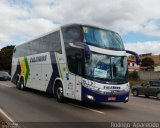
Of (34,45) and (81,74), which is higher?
(34,45)

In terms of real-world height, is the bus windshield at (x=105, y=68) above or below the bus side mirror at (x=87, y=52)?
below

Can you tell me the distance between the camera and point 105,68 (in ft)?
49.8

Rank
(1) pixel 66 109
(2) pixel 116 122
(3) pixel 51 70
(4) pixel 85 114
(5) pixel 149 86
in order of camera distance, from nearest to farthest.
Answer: (2) pixel 116 122
(4) pixel 85 114
(1) pixel 66 109
(3) pixel 51 70
(5) pixel 149 86

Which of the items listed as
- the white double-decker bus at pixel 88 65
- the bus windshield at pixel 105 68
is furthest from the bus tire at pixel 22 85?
the bus windshield at pixel 105 68

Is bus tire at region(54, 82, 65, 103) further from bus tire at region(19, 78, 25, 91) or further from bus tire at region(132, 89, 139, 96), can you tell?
bus tire at region(132, 89, 139, 96)

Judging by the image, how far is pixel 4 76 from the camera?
4619 cm

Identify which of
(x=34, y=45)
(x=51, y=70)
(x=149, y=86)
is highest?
(x=34, y=45)

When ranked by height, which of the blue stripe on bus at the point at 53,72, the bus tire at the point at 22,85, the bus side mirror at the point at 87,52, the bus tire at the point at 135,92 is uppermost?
the bus side mirror at the point at 87,52

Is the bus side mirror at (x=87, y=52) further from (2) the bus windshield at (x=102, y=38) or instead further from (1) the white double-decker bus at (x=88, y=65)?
(2) the bus windshield at (x=102, y=38)

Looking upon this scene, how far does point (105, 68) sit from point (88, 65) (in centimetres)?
78

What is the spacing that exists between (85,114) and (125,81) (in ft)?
9.85

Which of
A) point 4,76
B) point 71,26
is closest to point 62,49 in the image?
point 71,26

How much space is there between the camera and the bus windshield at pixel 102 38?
15508 millimetres

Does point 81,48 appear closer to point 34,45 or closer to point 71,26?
point 71,26
